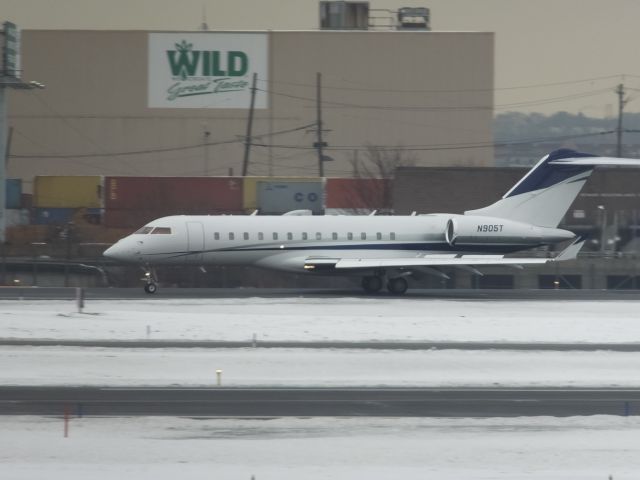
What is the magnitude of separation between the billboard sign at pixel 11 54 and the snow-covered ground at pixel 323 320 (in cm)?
2905

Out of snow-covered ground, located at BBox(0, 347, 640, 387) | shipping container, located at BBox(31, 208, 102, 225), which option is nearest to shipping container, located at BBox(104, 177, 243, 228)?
shipping container, located at BBox(31, 208, 102, 225)

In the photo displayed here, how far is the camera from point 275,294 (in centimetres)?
4028

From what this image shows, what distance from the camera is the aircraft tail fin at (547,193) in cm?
4191

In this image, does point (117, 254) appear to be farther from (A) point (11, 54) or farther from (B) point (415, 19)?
(B) point (415, 19)

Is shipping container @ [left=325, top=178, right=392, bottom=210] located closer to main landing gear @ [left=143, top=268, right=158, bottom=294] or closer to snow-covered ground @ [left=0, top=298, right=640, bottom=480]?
main landing gear @ [left=143, top=268, right=158, bottom=294]

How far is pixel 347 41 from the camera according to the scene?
291ft

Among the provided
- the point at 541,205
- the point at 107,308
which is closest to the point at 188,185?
the point at 541,205

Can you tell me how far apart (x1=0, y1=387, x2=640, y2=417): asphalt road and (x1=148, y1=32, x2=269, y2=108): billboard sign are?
7050 centimetres

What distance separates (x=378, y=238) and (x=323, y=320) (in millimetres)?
11380

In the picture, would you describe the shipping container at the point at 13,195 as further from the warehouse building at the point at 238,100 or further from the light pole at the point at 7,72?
the warehouse building at the point at 238,100

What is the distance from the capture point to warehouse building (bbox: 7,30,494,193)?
8762cm

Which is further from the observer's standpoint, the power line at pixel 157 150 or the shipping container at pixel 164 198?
the power line at pixel 157 150

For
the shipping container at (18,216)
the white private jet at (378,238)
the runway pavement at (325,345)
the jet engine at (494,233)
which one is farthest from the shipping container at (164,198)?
the runway pavement at (325,345)

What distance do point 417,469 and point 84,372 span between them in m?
9.69
